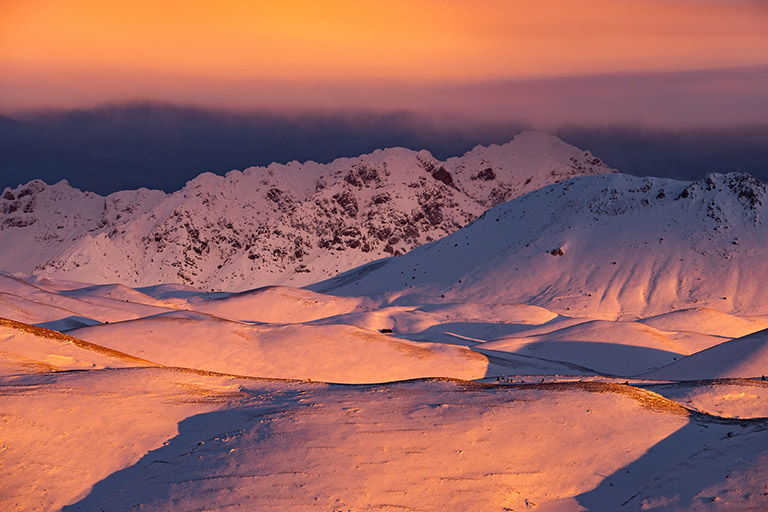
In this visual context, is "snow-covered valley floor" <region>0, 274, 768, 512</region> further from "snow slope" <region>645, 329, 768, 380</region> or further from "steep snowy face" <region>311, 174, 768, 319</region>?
"steep snowy face" <region>311, 174, 768, 319</region>

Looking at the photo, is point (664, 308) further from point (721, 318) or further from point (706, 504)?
point (706, 504)

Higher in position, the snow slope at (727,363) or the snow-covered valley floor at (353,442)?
the snow-covered valley floor at (353,442)

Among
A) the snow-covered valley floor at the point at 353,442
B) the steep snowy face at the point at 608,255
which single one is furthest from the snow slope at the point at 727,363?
the steep snowy face at the point at 608,255

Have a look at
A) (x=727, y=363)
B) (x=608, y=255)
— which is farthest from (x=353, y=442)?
(x=608, y=255)

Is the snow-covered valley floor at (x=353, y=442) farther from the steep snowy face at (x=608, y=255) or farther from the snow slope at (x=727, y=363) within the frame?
the steep snowy face at (x=608, y=255)

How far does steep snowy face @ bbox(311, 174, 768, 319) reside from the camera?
324 feet

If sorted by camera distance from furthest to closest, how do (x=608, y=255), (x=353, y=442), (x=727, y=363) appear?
(x=608, y=255), (x=727, y=363), (x=353, y=442)

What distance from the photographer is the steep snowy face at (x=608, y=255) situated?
9862cm

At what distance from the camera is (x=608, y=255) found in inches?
4269

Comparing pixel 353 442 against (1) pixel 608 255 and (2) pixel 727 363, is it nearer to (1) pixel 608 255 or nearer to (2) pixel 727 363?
(2) pixel 727 363

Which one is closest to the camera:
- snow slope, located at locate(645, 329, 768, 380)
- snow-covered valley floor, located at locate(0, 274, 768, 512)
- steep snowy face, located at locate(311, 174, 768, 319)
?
snow-covered valley floor, located at locate(0, 274, 768, 512)

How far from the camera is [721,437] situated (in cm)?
1788

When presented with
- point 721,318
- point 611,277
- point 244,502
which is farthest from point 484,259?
point 244,502

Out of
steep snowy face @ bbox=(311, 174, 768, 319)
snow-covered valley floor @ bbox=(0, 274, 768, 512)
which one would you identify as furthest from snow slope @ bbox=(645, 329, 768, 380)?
→ steep snowy face @ bbox=(311, 174, 768, 319)
